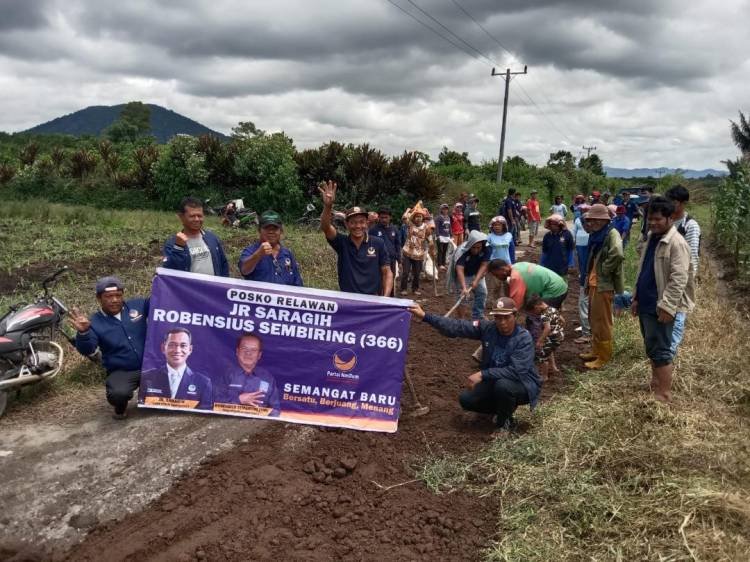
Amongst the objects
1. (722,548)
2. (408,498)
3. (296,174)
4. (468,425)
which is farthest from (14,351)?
(296,174)

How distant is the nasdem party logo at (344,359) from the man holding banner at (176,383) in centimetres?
112

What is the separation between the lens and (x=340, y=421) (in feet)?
15.1

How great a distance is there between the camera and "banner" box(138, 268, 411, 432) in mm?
4637

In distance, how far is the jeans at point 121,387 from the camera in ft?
14.8

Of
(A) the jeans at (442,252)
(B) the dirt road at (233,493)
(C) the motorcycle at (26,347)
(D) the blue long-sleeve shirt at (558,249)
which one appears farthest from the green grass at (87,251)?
(D) the blue long-sleeve shirt at (558,249)

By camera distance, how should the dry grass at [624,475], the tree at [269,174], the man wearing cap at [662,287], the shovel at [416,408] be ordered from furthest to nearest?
the tree at [269,174], the shovel at [416,408], the man wearing cap at [662,287], the dry grass at [624,475]

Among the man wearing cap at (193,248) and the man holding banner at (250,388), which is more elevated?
the man wearing cap at (193,248)

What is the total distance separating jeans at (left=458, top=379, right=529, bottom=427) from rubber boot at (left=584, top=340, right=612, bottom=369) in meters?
1.99

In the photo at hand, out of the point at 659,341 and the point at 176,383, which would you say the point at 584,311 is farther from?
the point at 176,383

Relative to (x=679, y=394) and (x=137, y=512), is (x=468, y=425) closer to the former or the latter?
(x=679, y=394)

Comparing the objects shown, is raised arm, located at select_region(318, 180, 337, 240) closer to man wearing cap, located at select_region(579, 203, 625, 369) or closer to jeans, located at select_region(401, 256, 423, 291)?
man wearing cap, located at select_region(579, 203, 625, 369)

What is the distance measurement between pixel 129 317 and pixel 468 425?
3.10 meters

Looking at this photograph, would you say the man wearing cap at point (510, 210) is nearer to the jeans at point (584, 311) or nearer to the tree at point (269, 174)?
the jeans at point (584, 311)

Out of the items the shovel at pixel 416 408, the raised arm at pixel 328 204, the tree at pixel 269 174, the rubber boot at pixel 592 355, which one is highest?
the tree at pixel 269 174
